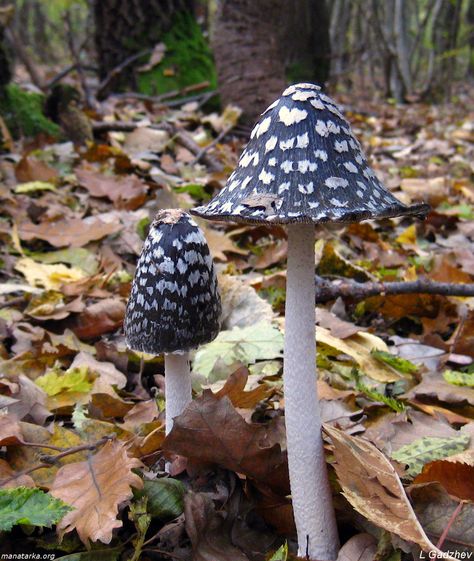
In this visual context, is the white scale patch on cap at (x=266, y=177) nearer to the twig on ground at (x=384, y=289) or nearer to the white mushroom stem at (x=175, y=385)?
the white mushroom stem at (x=175, y=385)

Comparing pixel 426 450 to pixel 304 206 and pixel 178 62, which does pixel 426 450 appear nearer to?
pixel 304 206

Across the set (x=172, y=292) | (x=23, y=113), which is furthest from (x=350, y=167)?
(x=23, y=113)

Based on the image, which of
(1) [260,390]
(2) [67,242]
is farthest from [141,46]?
(1) [260,390]

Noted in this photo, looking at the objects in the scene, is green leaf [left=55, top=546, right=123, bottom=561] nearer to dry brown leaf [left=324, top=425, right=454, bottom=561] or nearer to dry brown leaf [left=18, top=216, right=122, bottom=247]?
dry brown leaf [left=324, top=425, right=454, bottom=561]

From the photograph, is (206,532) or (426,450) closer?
(206,532)

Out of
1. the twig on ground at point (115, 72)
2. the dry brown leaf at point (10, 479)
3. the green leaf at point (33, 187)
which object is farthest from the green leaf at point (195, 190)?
the twig on ground at point (115, 72)

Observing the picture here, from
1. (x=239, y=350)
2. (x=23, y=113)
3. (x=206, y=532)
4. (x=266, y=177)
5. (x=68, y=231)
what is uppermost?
(x=23, y=113)

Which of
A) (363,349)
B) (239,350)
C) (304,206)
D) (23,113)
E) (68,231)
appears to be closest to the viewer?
(304,206)
